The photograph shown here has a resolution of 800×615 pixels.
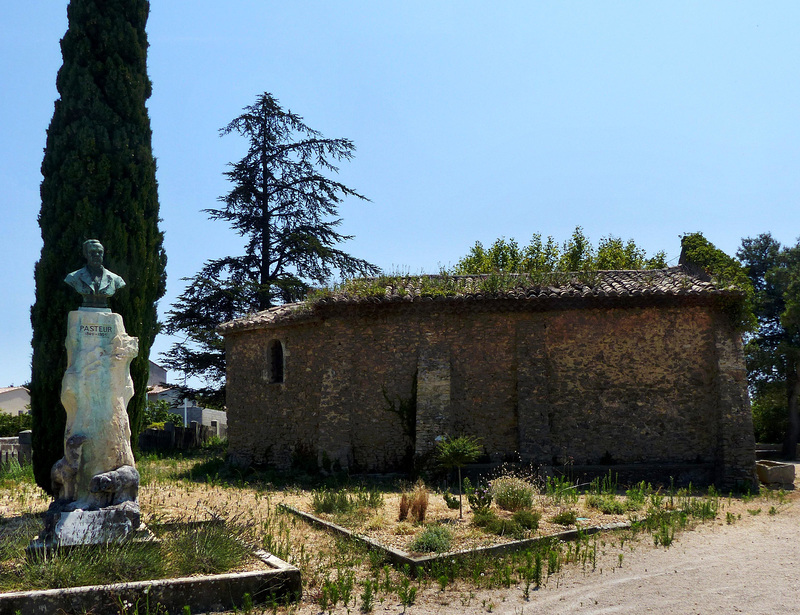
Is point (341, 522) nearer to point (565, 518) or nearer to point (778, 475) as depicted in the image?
point (565, 518)

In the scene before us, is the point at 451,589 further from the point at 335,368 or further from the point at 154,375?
the point at 154,375

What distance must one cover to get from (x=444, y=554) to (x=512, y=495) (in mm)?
3427

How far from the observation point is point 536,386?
15117mm

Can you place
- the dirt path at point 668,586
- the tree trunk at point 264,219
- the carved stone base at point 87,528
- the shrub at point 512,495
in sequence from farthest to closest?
the tree trunk at point 264,219
the shrub at point 512,495
the carved stone base at point 87,528
the dirt path at point 668,586

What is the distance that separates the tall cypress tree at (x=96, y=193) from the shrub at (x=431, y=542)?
661 centimetres

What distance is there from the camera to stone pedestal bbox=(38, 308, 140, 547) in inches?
301

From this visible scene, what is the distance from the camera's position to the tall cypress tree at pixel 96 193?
11727 mm

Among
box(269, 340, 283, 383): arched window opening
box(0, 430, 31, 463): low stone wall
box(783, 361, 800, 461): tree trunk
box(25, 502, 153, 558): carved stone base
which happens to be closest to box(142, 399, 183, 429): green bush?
box(0, 430, 31, 463): low stone wall

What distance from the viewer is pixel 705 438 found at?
15.0 m

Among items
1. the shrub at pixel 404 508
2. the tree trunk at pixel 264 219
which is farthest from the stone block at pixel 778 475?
the tree trunk at pixel 264 219

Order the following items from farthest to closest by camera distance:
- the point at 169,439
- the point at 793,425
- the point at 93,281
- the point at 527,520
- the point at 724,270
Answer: the point at 793,425
the point at 169,439
the point at 724,270
the point at 527,520
the point at 93,281

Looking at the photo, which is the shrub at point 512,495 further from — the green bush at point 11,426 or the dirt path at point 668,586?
the green bush at point 11,426

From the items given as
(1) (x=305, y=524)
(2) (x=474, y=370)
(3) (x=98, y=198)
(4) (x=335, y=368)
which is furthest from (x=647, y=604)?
(3) (x=98, y=198)

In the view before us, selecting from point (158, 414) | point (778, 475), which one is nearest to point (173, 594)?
point (778, 475)
